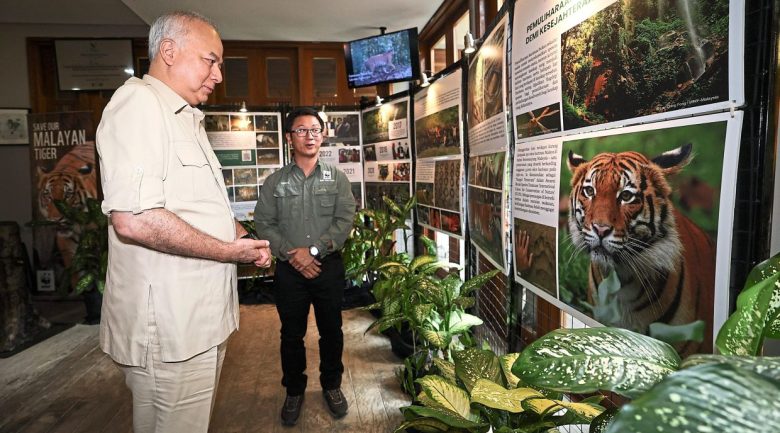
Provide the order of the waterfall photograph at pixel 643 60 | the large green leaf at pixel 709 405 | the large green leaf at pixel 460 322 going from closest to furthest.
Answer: the large green leaf at pixel 709 405, the waterfall photograph at pixel 643 60, the large green leaf at pixel 460 322

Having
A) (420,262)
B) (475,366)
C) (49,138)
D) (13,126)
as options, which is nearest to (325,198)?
(420,262)

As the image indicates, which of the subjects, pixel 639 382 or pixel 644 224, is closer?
pixel 639 382

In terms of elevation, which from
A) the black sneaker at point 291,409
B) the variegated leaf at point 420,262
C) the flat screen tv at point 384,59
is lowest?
the black sneaker at point 291,409

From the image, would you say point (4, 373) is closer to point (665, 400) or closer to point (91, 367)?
point (91, 367)

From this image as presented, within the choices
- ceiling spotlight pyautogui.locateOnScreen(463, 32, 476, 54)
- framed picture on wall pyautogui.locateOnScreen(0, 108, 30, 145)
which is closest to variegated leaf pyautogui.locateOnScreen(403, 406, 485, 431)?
ceiling spotlight pyautogui.locateOnScreen(463, 32, 476, 54)

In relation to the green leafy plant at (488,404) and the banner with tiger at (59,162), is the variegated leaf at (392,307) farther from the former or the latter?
the banner with tiger at (59,162)

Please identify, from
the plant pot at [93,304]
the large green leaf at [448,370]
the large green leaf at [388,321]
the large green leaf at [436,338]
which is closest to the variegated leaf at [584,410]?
the large green leaf at [448,370]

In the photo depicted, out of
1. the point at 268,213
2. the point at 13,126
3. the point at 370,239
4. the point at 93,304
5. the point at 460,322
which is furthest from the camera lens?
the point at 13,126

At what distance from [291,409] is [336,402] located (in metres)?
0.23

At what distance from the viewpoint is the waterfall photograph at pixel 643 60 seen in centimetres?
78

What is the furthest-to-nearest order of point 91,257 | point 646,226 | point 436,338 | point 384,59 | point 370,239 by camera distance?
point 384,59, point 91,257, point 370,239, point 436,338, point 646,226

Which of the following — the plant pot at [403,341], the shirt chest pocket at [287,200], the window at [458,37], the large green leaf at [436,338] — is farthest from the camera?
the window at [458,37]

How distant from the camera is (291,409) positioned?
2318mm

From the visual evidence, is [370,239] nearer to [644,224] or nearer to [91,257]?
[91,257]
